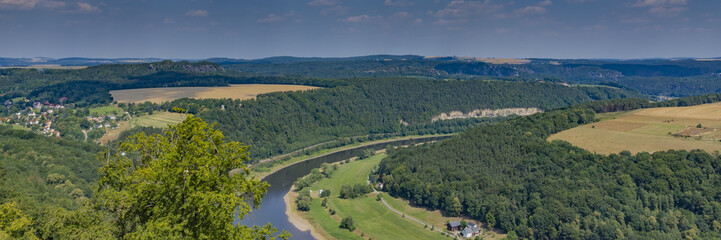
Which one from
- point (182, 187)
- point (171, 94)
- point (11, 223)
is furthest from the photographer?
point (171, 94)

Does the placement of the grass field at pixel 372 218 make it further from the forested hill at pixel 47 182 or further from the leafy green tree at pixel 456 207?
the forested hill at pixel 47 182

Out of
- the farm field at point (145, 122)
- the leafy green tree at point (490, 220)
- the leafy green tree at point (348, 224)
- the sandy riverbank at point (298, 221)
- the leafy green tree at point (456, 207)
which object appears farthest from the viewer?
the farm field at point (145, 122)

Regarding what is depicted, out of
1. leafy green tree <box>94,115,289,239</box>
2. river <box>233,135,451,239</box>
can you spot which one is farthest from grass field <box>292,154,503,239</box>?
leafy green tree <box>94,115,289,239</box>

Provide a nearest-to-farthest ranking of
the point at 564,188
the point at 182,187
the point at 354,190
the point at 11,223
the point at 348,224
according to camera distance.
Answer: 1. the point at 182,187
2. the point at 11,223
3. the point at 564,188
4. the point at 348,224
5. the point at 354,190

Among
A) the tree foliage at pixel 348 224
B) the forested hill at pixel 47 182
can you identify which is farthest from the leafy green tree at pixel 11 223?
the tree foliage at pixel 348 224

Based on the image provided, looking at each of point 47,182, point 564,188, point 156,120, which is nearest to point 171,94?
point 156,120

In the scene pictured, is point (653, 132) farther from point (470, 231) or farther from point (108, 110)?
point (108, 110)

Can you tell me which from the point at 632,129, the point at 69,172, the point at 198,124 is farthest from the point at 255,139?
the point at 198,124
